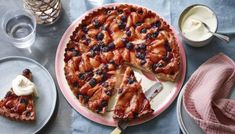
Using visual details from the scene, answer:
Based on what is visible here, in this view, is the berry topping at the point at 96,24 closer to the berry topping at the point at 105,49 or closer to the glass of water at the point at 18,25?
the berry topping at the point at 105,49

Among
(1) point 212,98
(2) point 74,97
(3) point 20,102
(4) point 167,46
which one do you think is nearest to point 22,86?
(3) point 20,102


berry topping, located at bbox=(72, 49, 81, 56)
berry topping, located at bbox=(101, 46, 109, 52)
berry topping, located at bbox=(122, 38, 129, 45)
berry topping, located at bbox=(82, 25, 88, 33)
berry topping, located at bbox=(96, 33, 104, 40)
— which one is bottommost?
berry topping, located at bbox=(72, 49, 81, 56)

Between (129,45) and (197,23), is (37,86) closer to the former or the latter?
(129,45)

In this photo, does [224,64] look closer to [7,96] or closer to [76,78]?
[76,78]

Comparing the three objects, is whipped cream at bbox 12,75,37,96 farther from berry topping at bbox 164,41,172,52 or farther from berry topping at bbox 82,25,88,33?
berry topping at bbox 164,41,172,52

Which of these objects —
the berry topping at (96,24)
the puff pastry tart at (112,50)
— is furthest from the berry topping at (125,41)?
the berry topping at (96,24)

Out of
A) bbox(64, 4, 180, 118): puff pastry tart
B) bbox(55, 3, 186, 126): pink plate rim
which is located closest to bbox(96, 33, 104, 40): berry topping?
bbox(64, 4, 180, 118): puff pastry tart
